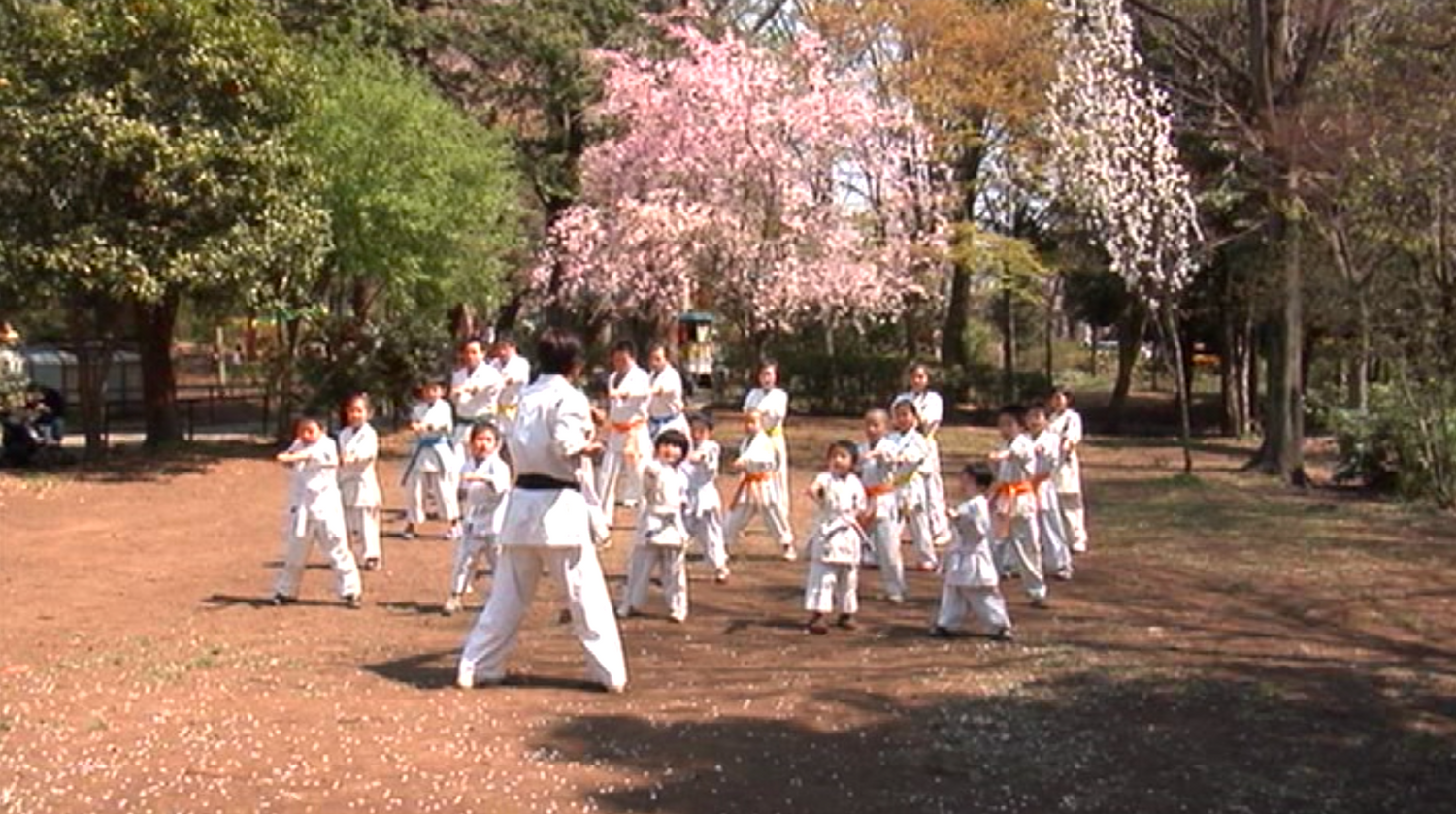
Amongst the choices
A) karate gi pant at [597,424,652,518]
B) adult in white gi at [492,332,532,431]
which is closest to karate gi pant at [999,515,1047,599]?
karate gi pant at [597,424,652,518]

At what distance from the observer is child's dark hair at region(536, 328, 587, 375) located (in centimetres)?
829

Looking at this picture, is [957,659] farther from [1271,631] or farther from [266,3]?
[266,3]

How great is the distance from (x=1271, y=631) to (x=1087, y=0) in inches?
542

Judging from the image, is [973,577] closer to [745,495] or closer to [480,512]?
[480,512]

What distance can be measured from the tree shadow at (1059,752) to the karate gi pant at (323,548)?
13.1ft

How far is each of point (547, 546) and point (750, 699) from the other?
4.29ft

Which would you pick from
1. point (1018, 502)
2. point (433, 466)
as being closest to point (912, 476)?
point (1018, 502)

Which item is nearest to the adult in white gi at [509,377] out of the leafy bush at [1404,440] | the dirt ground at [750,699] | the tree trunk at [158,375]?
the dirt ground at [750,699]

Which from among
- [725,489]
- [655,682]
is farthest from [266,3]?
[655,682]

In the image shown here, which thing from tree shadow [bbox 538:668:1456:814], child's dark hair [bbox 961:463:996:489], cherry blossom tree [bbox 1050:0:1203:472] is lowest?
tree shadow [bbox 538:668:1456:814]

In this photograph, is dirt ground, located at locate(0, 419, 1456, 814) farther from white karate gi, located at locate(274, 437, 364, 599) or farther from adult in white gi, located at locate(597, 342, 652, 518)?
adult in white gi, located at locate(597, 342, 652, 518)

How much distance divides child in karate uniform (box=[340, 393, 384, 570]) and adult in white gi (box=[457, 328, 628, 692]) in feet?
12.5

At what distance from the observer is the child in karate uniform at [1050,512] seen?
12219mm

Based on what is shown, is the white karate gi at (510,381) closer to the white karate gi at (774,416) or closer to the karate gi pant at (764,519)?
the white karate gi at (774,416)
